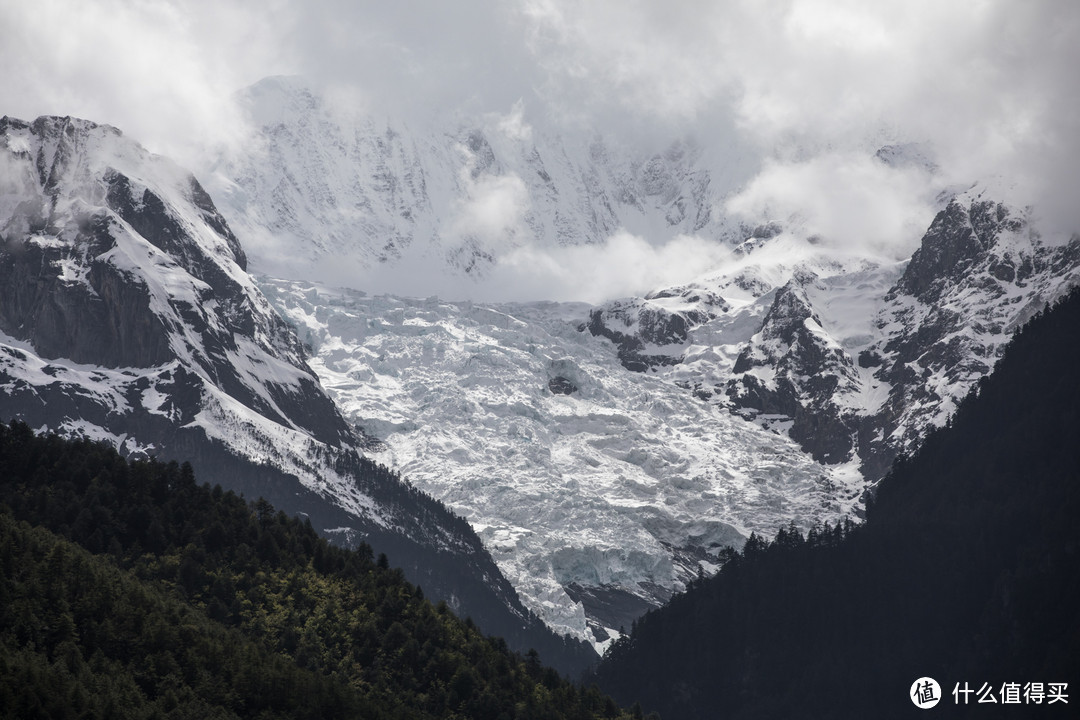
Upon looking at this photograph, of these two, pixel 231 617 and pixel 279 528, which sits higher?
pixel 279 528

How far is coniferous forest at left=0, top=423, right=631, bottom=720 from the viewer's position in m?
136

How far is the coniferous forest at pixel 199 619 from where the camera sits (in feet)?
445

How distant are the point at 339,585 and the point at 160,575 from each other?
18.8m

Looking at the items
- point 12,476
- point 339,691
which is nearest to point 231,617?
point 339,691

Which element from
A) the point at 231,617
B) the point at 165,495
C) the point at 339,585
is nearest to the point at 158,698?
the point at 231,617

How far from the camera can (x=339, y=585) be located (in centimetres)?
17288

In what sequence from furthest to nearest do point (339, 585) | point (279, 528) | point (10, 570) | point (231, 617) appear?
point (279, 528), point (339, 585), point (231, 617), point (10, 570)

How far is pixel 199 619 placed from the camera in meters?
153

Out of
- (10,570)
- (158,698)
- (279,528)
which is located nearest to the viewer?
(158,698)

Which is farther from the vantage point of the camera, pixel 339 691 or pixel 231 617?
pixel 231 617

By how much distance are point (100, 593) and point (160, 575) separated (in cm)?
2254

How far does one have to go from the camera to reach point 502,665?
168m

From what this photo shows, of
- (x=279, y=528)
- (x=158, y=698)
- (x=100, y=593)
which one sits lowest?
(x=158, y=698)

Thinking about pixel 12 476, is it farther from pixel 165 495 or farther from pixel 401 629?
pixel 401 629
